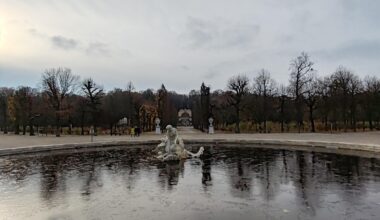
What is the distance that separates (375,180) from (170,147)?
455 inches

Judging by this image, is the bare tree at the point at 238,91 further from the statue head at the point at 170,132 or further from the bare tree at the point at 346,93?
the statue head at the point at 170,132

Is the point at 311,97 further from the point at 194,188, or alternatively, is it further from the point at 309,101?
the point at 194,188

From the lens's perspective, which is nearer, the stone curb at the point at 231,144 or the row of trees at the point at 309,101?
the stone curb at the point at 231,144

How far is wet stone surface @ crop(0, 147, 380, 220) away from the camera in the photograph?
11484 mm

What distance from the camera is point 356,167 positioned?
19766 millimetres

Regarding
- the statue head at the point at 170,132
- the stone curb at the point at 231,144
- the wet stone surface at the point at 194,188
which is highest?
the statue head at the point at 170,132

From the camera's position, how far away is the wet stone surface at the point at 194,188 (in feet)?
37.7

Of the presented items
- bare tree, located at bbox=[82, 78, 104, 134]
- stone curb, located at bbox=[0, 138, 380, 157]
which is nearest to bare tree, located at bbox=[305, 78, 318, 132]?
stone curb, located at bbox=[0, 138, 380, 157]

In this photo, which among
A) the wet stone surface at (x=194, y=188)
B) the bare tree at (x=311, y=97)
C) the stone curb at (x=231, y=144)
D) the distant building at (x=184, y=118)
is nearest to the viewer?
the wet stone surface at (x=194, y=188)

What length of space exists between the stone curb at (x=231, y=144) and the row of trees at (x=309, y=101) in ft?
Answer: 51.3

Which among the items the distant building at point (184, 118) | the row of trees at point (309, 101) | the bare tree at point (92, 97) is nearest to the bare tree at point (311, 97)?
the row of trees at point (309, 101)

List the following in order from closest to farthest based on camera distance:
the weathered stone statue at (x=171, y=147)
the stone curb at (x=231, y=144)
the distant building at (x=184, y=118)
A: 1. the weathered stone statue at (x=171, y=147)
2. the stone curb at (x=231, y=144)
3. the distant building at (x=184, y=118)

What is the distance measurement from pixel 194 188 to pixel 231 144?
69.3 feet

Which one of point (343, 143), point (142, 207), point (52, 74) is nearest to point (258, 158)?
point (343, 143)
